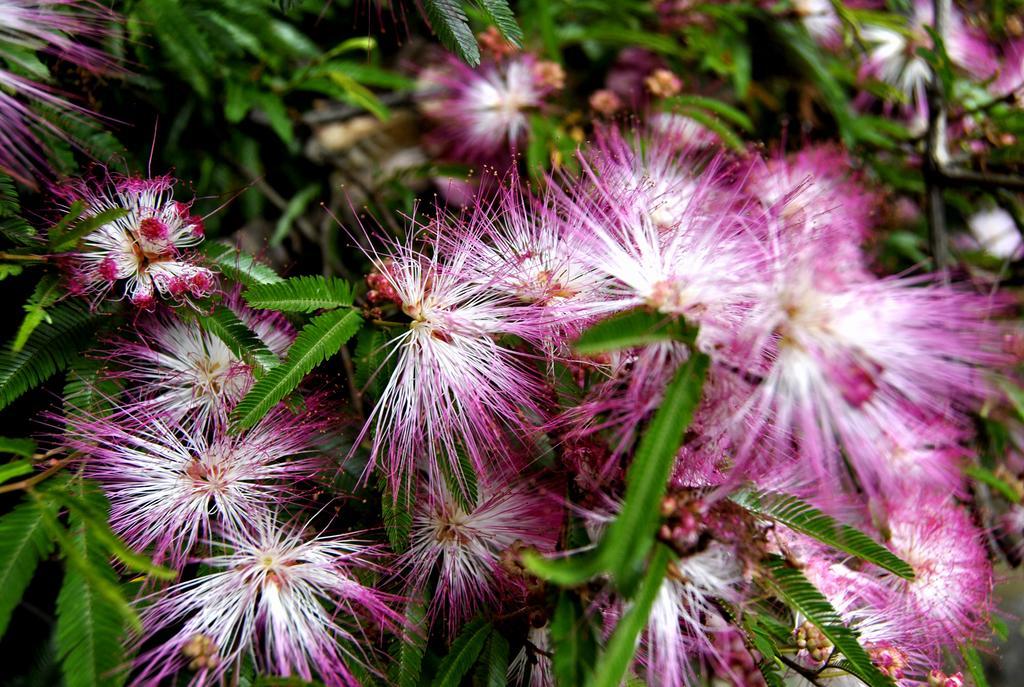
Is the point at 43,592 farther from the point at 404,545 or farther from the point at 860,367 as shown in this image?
the point at 860,367

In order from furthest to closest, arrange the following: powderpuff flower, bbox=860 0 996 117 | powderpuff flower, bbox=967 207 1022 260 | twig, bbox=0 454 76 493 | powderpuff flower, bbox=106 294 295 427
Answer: powderpuff flower, bbox=967 207 1022 260
powderpuff flower, bbox=860 0 996 117
powderpuff flower, bbox=106 294 295 427
twig, bbox=0 454 76 493

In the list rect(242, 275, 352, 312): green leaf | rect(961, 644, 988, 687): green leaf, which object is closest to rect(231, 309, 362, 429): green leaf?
rect(242, 275, 352, 312): green leaf

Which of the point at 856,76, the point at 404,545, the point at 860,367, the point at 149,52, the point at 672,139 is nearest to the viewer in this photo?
the point at 860,367

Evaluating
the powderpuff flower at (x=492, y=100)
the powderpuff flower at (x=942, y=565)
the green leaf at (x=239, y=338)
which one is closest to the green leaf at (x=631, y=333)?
the green leaf at (x=239, y=338)

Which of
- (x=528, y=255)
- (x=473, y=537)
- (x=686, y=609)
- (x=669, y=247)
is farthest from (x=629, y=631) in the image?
(x=528, y=255)

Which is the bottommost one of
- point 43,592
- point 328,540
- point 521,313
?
point 43,592

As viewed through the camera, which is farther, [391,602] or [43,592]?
[43,592]

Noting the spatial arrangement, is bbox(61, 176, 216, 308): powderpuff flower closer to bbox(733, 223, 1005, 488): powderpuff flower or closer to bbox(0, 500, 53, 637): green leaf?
bbox(0, 500, 53, 637): green leaf

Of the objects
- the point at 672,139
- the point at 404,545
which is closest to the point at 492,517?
the point at 404,545
